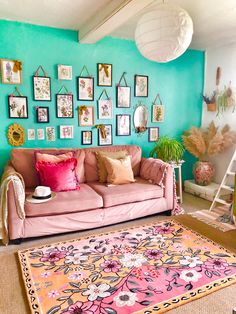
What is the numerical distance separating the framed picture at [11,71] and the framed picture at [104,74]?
1.07 m

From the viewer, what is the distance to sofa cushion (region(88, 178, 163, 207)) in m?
2.93

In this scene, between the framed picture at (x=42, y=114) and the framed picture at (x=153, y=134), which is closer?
the framed picture at (x=42, y=114)

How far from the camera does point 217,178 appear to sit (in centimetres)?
438

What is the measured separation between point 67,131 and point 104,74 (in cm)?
98

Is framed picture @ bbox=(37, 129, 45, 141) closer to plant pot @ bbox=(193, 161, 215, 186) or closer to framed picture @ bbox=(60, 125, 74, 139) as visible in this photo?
framed picture @ bbox=(60, 125, 74, 139)

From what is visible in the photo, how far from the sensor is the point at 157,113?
13.8 feet

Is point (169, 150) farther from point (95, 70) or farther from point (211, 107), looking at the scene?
point (95, 70)

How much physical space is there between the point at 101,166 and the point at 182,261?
5.13 ft

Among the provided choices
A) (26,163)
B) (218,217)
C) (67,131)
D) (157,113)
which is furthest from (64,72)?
(218,217)

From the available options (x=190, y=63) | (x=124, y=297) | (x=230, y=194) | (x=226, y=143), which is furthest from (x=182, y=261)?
(x=190, y=63)

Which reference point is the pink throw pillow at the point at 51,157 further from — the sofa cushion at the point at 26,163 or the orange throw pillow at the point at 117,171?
the orange throw pillow at the point at 117,171

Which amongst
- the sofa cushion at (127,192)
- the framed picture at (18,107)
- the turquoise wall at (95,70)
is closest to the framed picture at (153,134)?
the turquoise wall at (95,70)

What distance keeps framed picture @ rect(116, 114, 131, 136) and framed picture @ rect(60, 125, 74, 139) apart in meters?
0.72

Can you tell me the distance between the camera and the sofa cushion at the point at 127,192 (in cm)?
293
